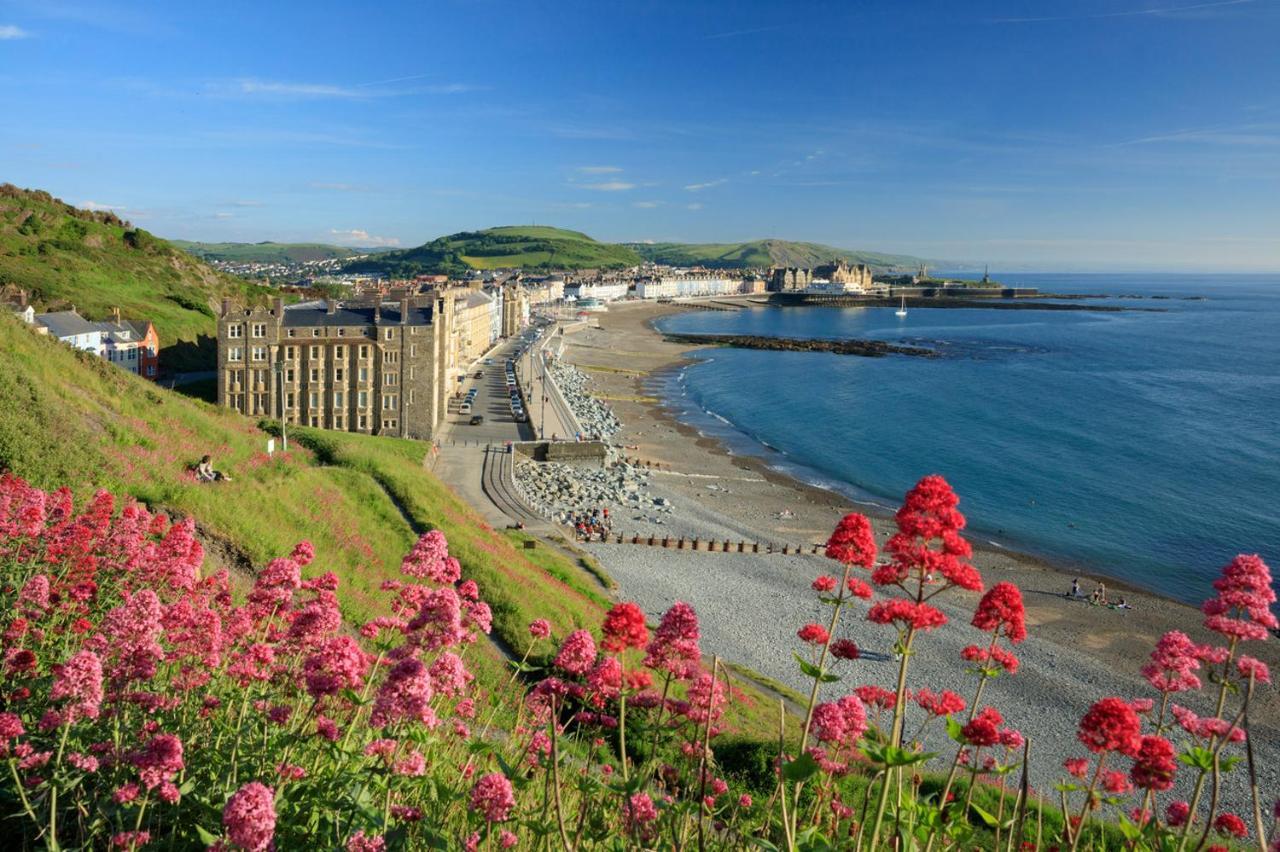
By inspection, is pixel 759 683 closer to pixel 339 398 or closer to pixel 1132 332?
pixel 339 398

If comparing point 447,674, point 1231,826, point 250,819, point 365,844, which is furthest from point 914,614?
point 250,819

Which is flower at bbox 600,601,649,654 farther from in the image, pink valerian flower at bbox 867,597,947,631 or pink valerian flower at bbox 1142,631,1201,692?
pink valerian flower at bbox 1142,631,1201,692

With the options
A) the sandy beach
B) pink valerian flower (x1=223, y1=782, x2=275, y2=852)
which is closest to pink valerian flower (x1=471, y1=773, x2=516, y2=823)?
pink valerian flower (x1=223, y1=782, x2=275, y2=852)

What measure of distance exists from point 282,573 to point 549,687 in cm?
220

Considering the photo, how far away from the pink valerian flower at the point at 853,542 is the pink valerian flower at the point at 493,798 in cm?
214

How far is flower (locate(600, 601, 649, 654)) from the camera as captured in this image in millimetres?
4637

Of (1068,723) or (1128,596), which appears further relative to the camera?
(1128,596)

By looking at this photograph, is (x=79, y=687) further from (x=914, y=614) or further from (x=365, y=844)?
(x=914, y=614)

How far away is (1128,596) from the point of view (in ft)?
107

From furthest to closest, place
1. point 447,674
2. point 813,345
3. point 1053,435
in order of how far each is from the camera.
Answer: point 813,345
point 1053,435
point 447,674

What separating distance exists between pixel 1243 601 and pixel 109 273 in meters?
88.0

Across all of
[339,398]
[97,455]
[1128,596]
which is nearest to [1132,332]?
[1128,596]

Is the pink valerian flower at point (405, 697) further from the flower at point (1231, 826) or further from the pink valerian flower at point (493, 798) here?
the flower at point (1231, 826)

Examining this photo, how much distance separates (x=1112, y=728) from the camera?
4105 millimetres
